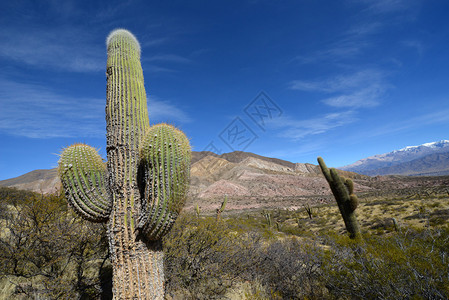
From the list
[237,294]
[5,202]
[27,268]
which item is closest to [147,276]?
[237,294]

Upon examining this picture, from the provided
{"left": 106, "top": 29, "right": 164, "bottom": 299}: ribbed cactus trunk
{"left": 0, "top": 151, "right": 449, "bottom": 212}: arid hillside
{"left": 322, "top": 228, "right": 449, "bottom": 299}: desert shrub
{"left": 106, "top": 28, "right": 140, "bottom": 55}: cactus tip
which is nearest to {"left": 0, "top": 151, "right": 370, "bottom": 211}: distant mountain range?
{"left": 0, "top": 151, "right": 449, "bottom": 212}: arid hillside

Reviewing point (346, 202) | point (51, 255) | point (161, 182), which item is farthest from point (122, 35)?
point (346, 202)

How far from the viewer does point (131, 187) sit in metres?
3.40

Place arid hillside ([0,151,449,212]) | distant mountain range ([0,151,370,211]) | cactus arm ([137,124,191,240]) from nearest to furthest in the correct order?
cactus arm ([137,124,191,240]), arid hillside ([0,151,449,212]), distant mountain range ([0,151,370,211])

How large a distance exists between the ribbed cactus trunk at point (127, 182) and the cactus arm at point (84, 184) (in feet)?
0.67

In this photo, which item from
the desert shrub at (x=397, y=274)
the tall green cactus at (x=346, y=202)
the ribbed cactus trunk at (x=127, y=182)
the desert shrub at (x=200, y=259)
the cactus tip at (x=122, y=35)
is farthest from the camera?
the tall green cactus at (x=346, y=202)

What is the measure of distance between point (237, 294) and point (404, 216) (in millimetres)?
15776

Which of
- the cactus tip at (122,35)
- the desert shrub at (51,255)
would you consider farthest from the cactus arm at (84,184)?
the cactus tip at (122,35)

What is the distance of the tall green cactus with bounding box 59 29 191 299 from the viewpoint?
317 cm

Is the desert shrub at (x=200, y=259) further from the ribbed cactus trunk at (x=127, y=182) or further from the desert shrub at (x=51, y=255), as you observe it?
the ribbed cactus trunk at (x=127, y=182)

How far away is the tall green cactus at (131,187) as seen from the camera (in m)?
3.17

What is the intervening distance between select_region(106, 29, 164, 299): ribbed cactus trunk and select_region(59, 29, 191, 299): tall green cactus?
0.04ft

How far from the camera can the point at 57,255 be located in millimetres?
5180

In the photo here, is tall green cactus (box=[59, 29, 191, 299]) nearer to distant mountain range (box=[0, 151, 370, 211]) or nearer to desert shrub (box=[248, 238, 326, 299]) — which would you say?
desert shrub (box=[248, 238, 326, 299])
